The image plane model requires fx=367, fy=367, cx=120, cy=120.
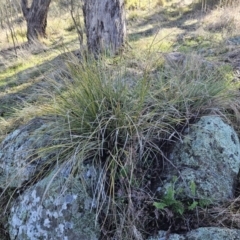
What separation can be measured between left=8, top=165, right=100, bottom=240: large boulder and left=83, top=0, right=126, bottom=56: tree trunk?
108 inches

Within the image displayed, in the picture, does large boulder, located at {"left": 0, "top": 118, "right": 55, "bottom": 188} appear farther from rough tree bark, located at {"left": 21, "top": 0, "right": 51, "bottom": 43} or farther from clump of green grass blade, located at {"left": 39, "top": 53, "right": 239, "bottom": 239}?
rough tree bark, located at {"left": 21, "top": 0, "right": 51, "bottom": 43}

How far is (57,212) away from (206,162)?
102 cm

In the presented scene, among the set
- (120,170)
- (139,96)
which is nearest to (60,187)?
(120,170)

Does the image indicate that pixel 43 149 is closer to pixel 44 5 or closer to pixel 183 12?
pixel 44 5

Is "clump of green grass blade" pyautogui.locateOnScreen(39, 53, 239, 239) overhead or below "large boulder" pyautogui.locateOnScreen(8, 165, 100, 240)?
overhead

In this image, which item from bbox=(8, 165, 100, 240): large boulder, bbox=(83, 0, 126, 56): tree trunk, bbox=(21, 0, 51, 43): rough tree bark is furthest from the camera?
bbox=(21, 0, 51, 43): rough tree bark

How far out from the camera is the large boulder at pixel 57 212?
87.3 inches

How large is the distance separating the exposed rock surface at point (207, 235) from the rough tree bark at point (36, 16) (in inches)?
239

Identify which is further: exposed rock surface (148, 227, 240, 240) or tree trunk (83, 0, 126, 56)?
tree trunk (83, 0, 126, 56)

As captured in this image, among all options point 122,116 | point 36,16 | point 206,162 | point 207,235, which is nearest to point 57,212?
point 122,116

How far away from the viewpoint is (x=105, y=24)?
486 cm

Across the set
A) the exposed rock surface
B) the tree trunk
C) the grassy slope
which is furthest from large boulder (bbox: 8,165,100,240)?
the tree trunk

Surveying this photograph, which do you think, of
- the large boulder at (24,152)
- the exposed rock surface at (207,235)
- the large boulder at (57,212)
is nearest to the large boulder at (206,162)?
the exposed rock surface at (207,235)

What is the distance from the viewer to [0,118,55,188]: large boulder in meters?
2.57
